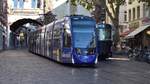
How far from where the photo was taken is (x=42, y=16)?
8969 centimetres

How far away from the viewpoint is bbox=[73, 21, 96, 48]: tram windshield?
32375 millimetres

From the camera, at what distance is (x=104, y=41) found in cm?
4528

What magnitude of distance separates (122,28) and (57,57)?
39.8 meters

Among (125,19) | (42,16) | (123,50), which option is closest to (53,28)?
(123,50)

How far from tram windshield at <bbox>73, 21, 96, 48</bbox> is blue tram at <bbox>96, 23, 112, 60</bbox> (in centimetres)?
1196

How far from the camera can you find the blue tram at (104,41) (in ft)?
148

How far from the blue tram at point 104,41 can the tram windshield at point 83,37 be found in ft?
39.2

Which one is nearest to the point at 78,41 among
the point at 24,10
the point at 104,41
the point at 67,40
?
the point at 67,40

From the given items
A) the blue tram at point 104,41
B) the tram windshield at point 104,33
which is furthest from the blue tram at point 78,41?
the tram windshield at point 104,33

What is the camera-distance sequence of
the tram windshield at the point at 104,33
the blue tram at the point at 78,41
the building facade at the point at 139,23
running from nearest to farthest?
the blue tram at the point at 78,41 → the tram windshield at the point at 104,33 → the building facade at the point at 139,23

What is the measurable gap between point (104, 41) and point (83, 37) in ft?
42.6

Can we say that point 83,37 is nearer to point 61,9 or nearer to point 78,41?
point 78,41

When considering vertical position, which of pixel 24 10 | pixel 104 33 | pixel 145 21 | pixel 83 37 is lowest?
pixel 83 37

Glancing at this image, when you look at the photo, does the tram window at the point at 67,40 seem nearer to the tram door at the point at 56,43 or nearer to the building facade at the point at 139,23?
the tram door at the point at 56,43
